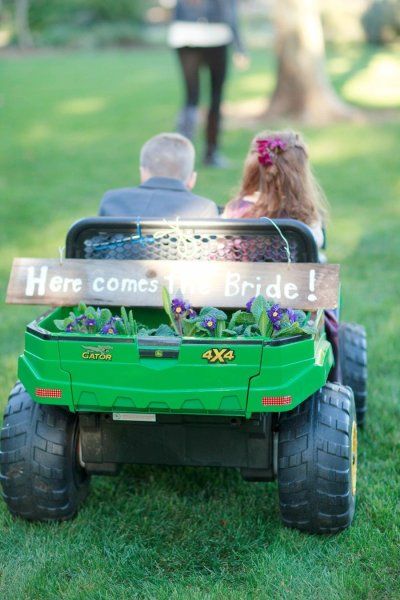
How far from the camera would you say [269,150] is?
3635 millimetres

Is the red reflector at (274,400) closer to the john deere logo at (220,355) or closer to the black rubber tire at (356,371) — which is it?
the john deere logo at (220,355)

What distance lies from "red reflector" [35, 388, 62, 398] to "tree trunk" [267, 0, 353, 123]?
30.1 feet

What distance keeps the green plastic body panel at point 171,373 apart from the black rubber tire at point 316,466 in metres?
0.22

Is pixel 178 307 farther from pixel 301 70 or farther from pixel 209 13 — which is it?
pixel 301 70

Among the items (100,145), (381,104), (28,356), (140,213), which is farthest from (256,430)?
(381,104)

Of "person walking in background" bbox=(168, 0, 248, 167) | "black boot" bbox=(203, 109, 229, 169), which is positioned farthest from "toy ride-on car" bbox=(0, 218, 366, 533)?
"black boot" bbox=(203, 109, 229, 169)

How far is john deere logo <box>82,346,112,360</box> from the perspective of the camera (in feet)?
9.07

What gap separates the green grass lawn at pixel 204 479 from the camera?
2871mm

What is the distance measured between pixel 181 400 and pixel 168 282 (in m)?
0.61

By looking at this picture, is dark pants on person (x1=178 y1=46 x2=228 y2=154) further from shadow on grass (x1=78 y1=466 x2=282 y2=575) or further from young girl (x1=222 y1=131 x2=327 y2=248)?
shadow on grass (x1=78 y1=466 x2=282 y2=575)

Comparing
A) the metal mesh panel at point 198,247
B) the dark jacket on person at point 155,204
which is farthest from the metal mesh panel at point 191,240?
the dark jacket on person at point 155,204

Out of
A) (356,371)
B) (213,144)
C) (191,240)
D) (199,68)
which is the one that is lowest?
(213,144)

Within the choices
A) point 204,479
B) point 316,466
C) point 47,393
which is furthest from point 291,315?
point 204,479

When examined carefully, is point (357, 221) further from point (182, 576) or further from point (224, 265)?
point (182, 576)
